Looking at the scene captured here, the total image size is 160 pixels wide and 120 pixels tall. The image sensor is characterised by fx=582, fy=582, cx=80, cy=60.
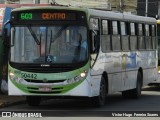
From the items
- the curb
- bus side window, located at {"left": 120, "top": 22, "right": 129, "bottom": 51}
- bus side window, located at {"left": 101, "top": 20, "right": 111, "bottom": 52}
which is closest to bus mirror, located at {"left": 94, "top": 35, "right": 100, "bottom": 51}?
bus side window, located at {"left": 101, "top": 20, "right": 111, "bottom": 52}

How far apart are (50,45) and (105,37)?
2.26m

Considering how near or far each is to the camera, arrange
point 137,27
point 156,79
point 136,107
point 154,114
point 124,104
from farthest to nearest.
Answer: point 156,79 → point 137,27 → point 124,104 → point 136,107 → point 154,114

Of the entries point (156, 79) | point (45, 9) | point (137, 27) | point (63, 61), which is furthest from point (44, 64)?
point (156, 79)

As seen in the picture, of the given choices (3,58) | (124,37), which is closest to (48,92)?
(124,37)

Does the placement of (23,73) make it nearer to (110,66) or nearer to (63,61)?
(63,61)

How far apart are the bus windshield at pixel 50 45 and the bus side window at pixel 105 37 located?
4.81ft

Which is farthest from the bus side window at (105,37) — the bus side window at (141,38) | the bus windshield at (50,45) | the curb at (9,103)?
the bus side window at (141,38)

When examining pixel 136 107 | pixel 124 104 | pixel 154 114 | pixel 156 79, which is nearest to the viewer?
pixel 154 114

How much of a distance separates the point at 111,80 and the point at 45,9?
11.2ft

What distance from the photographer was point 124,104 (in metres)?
19.1

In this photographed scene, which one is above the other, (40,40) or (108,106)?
(40,40)

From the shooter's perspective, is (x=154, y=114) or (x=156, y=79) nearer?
(x=154, y=114)

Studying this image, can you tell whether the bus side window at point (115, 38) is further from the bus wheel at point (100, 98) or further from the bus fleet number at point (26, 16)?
the bus fleet number at point (26, 16)

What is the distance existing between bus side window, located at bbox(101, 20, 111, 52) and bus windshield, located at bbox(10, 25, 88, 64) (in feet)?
4.81
